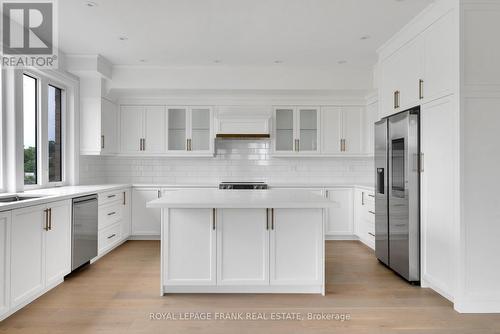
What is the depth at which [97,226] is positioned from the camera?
4.07 meters

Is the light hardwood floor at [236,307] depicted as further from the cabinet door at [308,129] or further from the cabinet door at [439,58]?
the cabinet door at [308,129]

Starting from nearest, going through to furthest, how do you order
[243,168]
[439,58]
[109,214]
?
[439,58]
[109,214]
[243,168]

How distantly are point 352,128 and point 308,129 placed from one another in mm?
721

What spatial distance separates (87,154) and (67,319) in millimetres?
2797

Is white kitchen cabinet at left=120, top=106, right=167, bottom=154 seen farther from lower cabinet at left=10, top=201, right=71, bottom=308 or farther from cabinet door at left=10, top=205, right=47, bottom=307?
cabinet door at left=10, top=205, right=47, bottom=307

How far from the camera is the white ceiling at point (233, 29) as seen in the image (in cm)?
315

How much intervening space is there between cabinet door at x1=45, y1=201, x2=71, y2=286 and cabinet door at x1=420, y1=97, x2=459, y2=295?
3489mm

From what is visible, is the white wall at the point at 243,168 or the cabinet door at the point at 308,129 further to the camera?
the white wall at the point at 243,168

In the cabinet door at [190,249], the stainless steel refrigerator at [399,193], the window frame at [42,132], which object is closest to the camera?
the cabinet door at [190,249]

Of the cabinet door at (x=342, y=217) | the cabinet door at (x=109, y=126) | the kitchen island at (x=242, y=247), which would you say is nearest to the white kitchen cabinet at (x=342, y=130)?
the cabinet door at (x=342, y=217)

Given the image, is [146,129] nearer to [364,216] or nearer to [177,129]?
[177,129]

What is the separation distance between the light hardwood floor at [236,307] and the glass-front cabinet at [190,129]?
2313 millimetres

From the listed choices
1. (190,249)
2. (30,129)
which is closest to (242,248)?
(190,249)

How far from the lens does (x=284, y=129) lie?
5.55 meters
